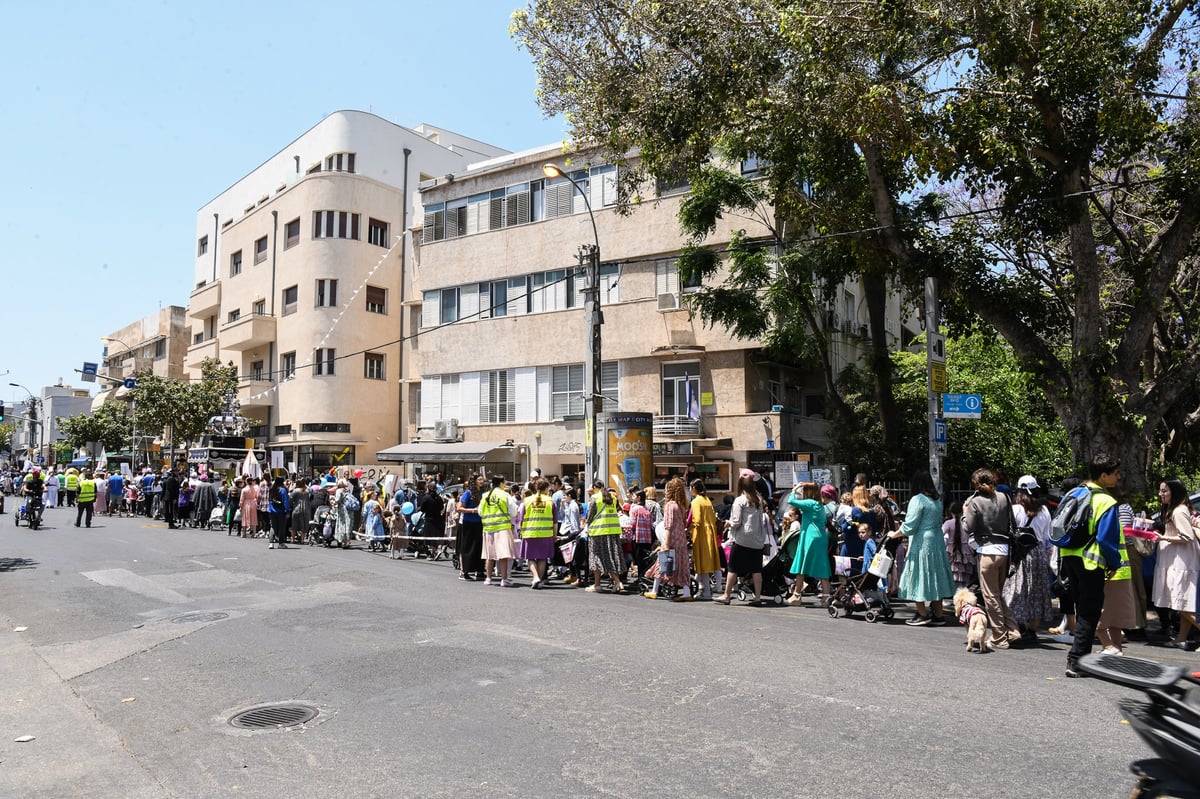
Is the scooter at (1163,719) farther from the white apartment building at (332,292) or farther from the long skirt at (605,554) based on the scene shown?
the white apartment building at (332,292)

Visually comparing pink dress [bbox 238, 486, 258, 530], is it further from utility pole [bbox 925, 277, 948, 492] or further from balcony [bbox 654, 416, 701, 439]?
utility pole [bbox 925, 277, 948, 492]

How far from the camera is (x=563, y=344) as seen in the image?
3086cm

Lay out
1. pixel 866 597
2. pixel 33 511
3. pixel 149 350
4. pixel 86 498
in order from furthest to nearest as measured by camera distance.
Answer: pixel 149 350
pixel 86 498
pixel 33 511
pixel 866 597

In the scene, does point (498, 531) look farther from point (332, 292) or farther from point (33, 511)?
point (332, 292)

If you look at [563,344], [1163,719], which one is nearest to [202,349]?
A: [563,344]

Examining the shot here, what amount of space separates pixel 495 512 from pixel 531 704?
306 inches

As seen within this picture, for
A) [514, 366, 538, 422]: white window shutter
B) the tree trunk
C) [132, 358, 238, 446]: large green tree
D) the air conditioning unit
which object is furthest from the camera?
[132, 358, 238, 446]: large green tree

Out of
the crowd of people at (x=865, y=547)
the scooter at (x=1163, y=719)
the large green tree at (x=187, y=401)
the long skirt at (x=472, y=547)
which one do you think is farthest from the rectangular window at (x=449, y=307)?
the scooter at (x=1163, y=719)

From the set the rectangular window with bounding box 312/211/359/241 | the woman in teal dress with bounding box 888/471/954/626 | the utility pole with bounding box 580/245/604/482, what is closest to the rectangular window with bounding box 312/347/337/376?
the rectangular window with bounding box 312/211/359/241

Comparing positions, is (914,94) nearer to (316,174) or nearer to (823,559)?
(823,559)

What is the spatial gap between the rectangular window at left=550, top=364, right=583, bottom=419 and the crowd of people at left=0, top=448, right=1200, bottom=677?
10.9 metres

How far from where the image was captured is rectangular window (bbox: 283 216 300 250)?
42.1 metres

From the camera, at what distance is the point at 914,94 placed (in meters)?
13.8

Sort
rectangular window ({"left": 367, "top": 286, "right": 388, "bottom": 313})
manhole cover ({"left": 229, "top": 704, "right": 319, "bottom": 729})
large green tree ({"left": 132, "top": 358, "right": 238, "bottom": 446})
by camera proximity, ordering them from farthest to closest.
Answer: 1. large green tree ({"left": 132, "top": 358, "right": 238, "bottom": 446})
2. rectangular window ({"left": 367, "top": 286, "right": 388, "bottom": 313})
3. manhole cover ({"left": 229, "top": 704, "right": 319, "bottom": 729})
